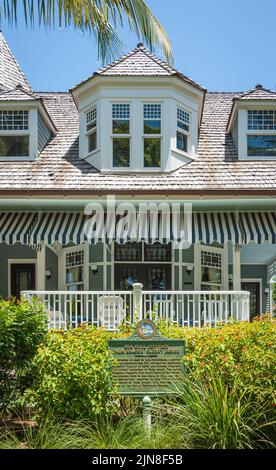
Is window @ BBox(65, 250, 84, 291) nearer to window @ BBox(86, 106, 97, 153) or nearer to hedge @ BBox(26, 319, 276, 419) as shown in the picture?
window @ BBox(86, 106, 97, 153)

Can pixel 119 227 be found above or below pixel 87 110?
below

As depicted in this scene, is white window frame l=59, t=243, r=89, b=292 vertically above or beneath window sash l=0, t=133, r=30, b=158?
beneath

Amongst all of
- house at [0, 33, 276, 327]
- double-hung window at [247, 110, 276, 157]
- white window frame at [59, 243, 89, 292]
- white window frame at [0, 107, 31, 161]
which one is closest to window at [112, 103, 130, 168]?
house at [0, 33, 276, 327]

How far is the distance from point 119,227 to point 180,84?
4679 mm

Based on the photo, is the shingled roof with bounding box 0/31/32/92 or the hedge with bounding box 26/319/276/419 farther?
the shingled roof with bounding box 0/31/32/92

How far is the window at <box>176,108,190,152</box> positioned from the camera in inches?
584

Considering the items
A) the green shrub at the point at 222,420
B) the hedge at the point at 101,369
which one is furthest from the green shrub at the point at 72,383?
the green shrub at the point at 222,420

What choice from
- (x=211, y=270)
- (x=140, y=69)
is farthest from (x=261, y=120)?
(x=211, y=270)

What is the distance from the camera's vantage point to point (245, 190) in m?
13.1

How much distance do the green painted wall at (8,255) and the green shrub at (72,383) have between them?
979 cm

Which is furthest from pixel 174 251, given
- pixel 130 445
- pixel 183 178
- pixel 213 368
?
pixel 130 445

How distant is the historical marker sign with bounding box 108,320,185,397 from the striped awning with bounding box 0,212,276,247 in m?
5.68

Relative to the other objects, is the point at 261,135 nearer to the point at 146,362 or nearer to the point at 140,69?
the point at 140,69
